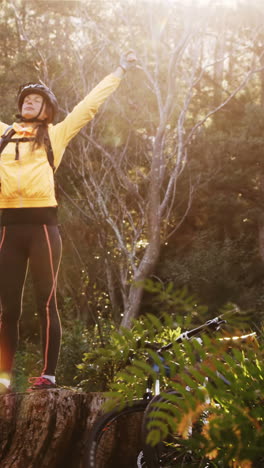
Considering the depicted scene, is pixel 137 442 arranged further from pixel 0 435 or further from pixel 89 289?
pixel 89 289

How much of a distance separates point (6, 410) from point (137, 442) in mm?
734

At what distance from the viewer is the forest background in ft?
40.9

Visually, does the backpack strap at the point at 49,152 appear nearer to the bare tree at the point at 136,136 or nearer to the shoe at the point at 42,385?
the shoe at the point at 42,385

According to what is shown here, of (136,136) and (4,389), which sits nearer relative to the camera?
(4,389)

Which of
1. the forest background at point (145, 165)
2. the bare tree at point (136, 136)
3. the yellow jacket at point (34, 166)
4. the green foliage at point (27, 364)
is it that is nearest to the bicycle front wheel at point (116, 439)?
the yellow jacket at point (34, 166)

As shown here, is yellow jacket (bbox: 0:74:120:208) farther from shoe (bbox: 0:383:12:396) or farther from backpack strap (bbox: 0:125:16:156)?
shoe (bbox: 0:383:12:396)

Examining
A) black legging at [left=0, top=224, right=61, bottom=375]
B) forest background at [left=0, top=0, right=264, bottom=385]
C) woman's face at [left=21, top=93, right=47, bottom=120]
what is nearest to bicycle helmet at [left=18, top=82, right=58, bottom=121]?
woman's face at [left=21, top=93, right=47, bottom=120]

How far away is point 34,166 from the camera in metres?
3.63

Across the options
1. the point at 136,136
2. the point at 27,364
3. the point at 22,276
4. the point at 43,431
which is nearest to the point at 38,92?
the point at 22,276

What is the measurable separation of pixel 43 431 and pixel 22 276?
33.3 inches

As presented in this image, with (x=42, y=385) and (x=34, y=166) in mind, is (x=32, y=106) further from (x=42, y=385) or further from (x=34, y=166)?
(x=42, y=385)

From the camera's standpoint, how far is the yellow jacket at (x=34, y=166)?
361cm

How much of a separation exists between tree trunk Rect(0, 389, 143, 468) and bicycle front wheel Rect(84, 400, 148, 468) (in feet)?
0.04

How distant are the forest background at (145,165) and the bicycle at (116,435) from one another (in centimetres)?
Result: 842
